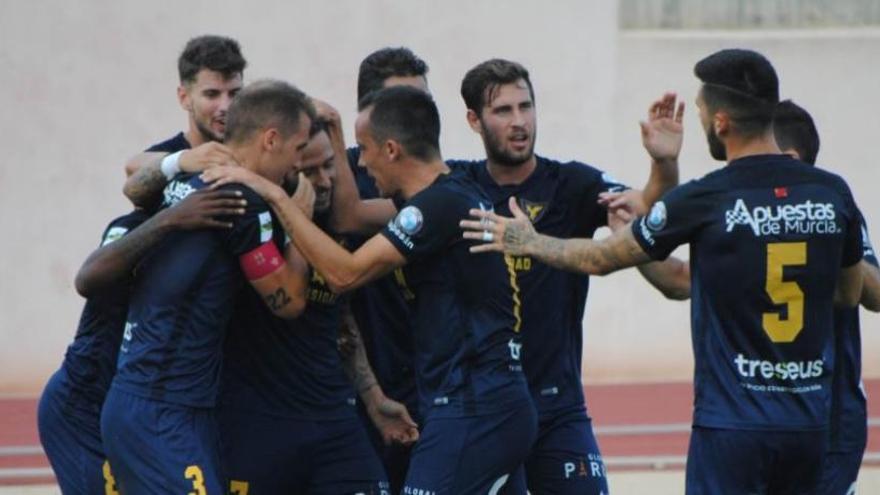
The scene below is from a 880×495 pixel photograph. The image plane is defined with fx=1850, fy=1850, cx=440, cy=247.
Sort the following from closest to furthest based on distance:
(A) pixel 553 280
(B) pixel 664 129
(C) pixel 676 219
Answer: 1. (C) pixel 676 219
2. (B) pixel 664 129
3. (A) pixel 553 280

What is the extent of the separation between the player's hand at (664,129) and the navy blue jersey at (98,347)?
7.35ft

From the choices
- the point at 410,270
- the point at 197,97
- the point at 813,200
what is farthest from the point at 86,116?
the point at 813,200

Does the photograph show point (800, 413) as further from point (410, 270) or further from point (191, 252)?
point (191, 252)

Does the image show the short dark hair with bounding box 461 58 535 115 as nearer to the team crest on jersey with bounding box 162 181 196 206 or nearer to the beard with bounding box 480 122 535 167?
the beard with bounding box 480 122 535 167

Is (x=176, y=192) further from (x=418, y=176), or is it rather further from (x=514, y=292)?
(x=514, y=292)

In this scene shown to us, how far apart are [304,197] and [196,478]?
1.31m

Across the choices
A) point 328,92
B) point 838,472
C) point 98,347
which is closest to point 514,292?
point 838,472

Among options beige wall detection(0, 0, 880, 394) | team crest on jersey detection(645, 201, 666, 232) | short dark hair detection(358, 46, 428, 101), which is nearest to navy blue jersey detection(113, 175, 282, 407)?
team crest on jersey detection(645, 201, 666, 232)

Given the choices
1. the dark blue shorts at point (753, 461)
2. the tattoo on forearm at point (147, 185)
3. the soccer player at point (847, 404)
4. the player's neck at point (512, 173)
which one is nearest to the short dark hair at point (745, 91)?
the soccer player at point (847, 404)

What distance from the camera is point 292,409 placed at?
7.95 metres

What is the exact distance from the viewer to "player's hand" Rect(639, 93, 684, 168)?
319 inches

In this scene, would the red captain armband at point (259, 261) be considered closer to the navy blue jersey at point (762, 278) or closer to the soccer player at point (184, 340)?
the soccer player at point (184, 340)

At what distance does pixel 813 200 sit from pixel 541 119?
1005 centimetres

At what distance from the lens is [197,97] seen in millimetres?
8633
